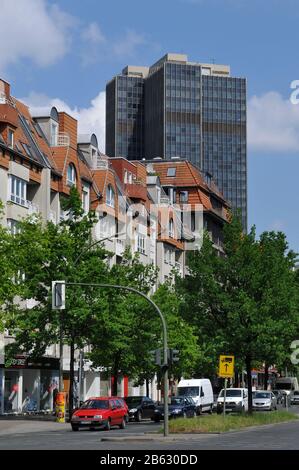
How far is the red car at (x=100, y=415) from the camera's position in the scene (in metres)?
41.7

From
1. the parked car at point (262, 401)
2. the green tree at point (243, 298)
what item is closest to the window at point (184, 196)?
the parked car at point (262, 401)

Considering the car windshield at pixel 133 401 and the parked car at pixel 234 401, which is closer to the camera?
the car windshield at pixel 133 401

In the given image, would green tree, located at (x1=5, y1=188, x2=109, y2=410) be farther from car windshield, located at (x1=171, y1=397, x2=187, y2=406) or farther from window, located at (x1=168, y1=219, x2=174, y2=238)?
window, located at (x1=168, y1=219, x2=174, y2=238)

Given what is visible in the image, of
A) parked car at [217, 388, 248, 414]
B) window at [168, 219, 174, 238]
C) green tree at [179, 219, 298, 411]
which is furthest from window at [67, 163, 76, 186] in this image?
window at [168, 219, 174, 238]

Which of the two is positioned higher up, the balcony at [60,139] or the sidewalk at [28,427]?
the balcony at [60,139]

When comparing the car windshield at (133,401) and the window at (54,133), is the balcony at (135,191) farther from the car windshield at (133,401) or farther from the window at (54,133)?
the car windshield at (133,401)

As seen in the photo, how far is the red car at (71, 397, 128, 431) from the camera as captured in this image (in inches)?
1640

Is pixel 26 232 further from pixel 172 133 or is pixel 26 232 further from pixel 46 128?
pixel 172 133

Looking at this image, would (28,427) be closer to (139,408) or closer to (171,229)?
(139,408)

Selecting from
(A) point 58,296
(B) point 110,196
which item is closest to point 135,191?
(B) point 110,196

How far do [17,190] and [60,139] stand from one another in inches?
483

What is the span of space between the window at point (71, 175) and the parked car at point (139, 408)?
20566 mm

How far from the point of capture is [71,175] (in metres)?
70.3

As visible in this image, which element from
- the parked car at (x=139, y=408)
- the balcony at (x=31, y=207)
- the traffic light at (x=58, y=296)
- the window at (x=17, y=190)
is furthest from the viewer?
the balcony at (x=31, y=207)
